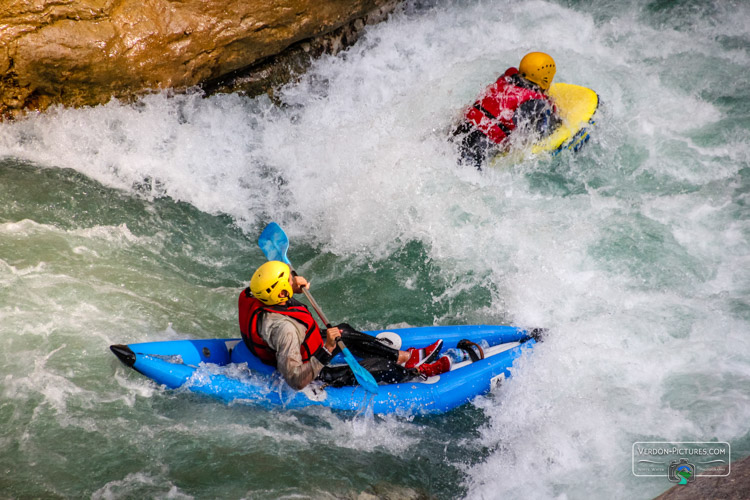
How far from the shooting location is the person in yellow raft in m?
5.92

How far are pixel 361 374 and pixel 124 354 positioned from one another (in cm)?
151

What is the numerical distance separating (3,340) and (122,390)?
37.3 inches

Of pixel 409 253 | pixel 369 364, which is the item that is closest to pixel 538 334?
pixel 369 364

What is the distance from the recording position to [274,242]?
4879 mm

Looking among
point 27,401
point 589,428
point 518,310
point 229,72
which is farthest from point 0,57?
point 589,428

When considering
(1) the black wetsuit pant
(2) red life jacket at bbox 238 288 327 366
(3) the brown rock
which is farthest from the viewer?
(1) the black wetsuit pant

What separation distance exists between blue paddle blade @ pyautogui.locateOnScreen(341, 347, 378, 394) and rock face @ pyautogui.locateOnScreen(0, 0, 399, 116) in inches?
150

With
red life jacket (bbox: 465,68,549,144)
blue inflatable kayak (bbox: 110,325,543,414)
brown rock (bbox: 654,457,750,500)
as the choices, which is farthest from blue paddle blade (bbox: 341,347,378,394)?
red life jacket (bbox: 465,68,549,144)

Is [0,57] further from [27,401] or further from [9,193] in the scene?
[27,401]

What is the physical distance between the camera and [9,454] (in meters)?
3.80

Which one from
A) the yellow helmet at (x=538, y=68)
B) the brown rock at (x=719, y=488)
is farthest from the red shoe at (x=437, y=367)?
the yellow helmet at (x=538, y=68)

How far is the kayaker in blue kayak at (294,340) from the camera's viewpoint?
396 cm

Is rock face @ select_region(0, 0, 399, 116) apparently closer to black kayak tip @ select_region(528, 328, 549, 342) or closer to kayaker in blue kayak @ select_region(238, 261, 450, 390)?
kayaker in blue kayak @ select_region(238, 261, 450, 390)

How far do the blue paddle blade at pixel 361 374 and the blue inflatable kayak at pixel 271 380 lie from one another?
50mm
